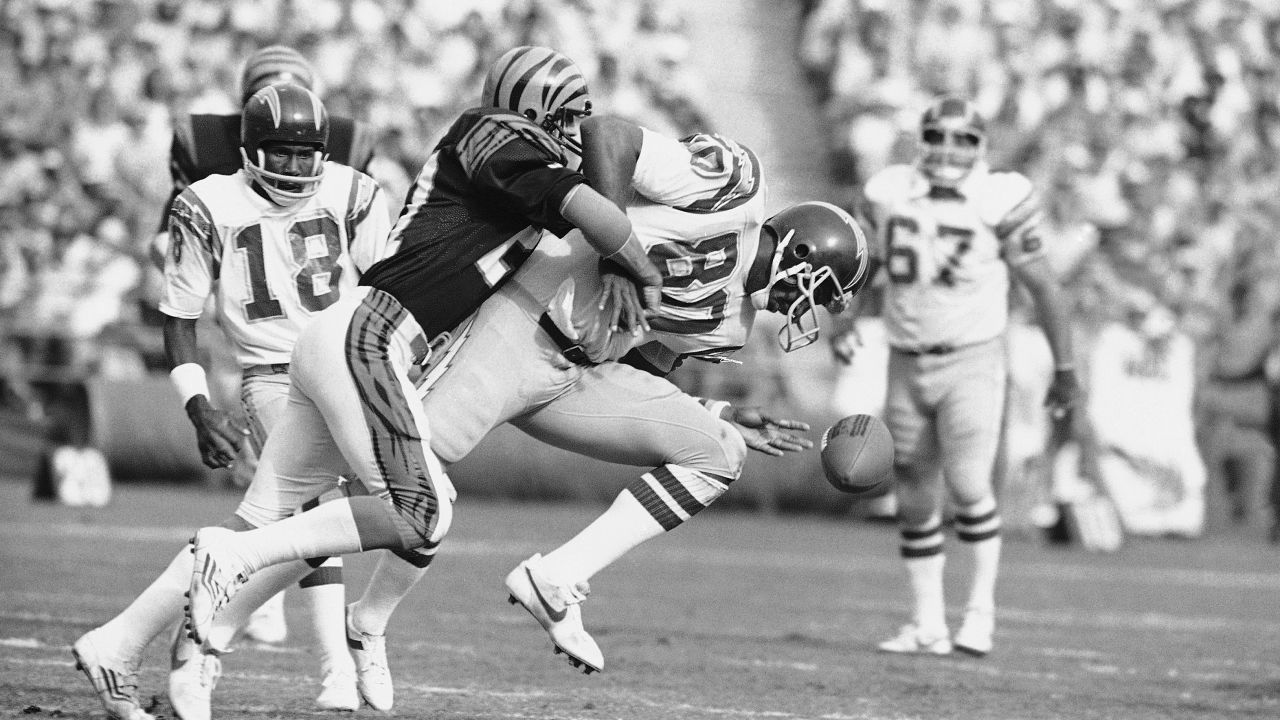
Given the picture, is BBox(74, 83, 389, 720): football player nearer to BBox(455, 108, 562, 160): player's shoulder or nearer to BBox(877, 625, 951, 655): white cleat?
BBox(455, 108, 562, 160): player's shoulder

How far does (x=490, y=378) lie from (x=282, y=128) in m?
0.97

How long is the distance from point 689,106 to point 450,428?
10962mm

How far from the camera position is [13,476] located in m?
14.3

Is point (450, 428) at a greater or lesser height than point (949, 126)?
lesser

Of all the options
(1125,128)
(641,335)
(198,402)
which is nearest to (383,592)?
(198,402)

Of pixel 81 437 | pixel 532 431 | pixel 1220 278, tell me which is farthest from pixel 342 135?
pixel 1220 278

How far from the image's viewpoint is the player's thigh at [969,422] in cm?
780

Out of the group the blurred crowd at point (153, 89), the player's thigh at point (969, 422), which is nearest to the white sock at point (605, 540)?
the player's thigh at point (969, 422)

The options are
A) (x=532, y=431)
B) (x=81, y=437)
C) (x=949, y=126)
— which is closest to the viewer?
(x=532, y=431)

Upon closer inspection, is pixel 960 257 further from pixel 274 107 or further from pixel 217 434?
pixel 217 434

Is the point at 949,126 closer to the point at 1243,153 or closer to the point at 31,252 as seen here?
the point at 31,252

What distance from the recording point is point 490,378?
5219 millimetres

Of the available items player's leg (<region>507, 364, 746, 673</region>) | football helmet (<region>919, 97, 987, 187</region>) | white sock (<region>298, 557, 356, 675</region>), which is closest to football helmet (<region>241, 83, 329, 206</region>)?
player's leg (<region>507, 364, 746, 673</region>)

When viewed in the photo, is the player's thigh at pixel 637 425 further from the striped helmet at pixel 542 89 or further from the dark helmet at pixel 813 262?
the striped helmet at pixel 542 89
